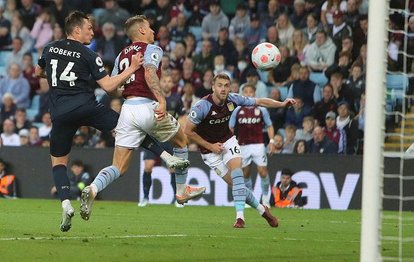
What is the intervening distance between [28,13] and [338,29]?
7.95 meters

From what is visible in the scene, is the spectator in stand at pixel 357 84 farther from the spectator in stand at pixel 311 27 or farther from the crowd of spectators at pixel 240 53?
the spectator in stand at pixel 311 27

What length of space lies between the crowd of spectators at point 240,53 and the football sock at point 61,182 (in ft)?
26.4

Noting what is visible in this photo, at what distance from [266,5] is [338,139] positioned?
14.9 ft

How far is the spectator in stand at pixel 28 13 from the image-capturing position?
24828 mm

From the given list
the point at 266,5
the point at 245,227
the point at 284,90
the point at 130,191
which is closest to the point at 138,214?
the point at 245,227

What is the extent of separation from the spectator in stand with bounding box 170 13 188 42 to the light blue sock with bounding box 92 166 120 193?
12.1 metres

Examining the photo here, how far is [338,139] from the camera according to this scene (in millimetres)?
19438

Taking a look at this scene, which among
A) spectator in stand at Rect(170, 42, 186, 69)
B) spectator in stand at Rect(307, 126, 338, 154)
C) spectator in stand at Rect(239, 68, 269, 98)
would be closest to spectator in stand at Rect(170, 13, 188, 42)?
spectator in stand at Rect(170, 42, 186, 69)

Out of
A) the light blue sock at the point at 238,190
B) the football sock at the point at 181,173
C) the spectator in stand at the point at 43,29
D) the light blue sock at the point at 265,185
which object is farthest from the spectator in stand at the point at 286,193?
the spectator in stand at the point at 43,29

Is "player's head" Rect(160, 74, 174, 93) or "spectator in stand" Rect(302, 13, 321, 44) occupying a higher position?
"spectator in stand" Rect(302, 13, 321, 44)

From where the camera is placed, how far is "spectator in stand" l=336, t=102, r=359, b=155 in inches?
760

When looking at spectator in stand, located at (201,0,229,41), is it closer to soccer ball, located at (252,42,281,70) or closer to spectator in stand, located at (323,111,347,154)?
spectator in stand, located at (323,111,347,154)

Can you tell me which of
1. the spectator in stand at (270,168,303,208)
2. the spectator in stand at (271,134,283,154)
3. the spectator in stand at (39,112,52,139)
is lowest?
the spectator in stand at (270,168,303,208)

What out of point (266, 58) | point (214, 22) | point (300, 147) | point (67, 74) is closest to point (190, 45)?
point (214, 22)
